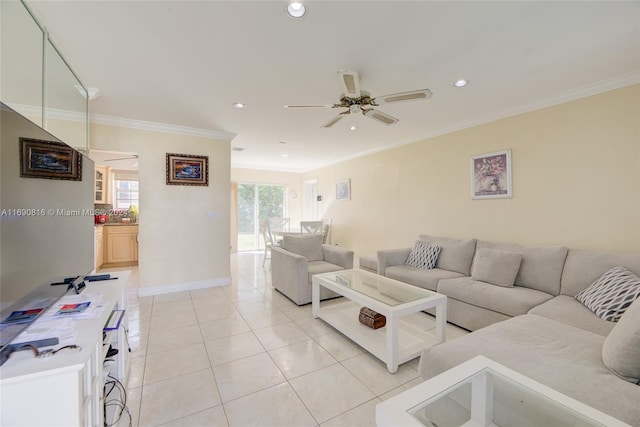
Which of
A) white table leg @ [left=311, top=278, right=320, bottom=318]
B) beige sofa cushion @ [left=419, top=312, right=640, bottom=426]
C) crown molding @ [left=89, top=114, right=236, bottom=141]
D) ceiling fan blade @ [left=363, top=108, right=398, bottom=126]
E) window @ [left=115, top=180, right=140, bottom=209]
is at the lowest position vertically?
white table leg @ [left=311, top=278, right=320, bottom=318]

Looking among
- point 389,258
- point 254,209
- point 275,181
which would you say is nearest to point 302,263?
point 389,258

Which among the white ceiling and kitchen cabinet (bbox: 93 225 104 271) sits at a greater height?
the white ceiling

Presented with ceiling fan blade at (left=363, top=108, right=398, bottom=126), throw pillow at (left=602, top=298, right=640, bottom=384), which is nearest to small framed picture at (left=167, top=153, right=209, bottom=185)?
ceiling fan blade at (left=363, top=108, right=398, bottom=126)

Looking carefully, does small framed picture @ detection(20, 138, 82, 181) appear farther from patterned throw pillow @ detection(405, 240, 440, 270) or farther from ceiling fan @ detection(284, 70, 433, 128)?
patterned throw pillow @ detection(405, 240, 440, 270)

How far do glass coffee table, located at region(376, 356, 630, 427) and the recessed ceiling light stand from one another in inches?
79.8

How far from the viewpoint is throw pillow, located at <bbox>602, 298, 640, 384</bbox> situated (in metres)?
1.17

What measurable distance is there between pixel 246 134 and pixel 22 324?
362cm

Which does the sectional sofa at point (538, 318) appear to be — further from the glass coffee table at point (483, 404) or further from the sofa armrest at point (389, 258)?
the glass coffee table at point (483, 404)

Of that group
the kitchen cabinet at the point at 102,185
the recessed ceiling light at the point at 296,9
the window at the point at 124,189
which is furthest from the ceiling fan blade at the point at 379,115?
the kitchen cabinet at the point at 102,185

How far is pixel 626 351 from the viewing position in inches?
47.0

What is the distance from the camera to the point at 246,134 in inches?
168

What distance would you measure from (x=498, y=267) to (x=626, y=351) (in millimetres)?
1579

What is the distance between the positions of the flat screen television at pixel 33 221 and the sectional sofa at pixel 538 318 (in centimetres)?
203

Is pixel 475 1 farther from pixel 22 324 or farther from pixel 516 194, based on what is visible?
pixel 22 324
